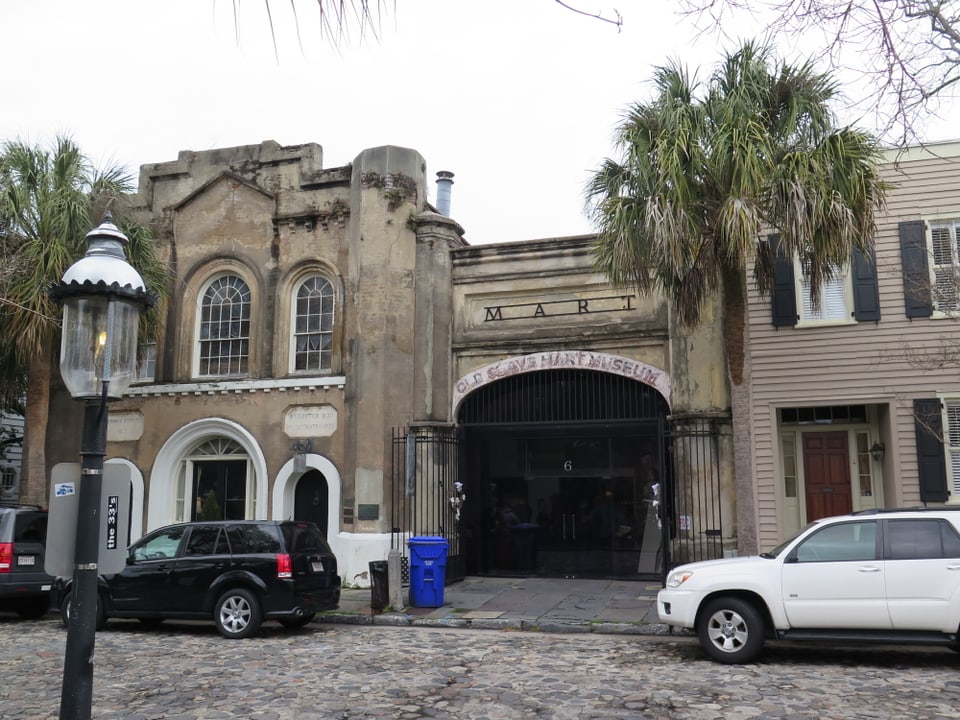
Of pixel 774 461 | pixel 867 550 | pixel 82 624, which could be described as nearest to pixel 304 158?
pixel 774 461

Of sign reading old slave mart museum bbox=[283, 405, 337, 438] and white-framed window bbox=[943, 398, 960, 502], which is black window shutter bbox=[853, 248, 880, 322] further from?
sign reading old slave mart museum bbox=[283, 405, 337, 438]

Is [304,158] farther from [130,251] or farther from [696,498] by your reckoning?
[696,498]

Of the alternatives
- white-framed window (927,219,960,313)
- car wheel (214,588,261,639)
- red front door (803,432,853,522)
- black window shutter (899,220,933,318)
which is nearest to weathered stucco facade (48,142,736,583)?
red front door (803,432,853,522)

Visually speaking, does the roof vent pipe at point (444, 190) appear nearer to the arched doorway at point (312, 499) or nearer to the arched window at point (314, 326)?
the arched window at point (314, 326)

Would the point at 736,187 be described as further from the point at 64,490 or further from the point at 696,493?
the point at 64,490

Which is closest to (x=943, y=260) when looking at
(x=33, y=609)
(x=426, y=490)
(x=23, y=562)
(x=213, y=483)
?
(x=426, y=490)

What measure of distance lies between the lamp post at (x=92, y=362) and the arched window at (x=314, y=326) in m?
12.3

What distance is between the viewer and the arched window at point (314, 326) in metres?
18.2

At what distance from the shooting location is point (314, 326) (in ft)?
60.3

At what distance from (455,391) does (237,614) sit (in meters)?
6.86

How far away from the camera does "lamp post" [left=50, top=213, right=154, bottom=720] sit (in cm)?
526

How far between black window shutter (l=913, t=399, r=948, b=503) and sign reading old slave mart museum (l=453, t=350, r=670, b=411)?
410cm

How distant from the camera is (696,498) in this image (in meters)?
15.2

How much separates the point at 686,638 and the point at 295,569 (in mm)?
5181
